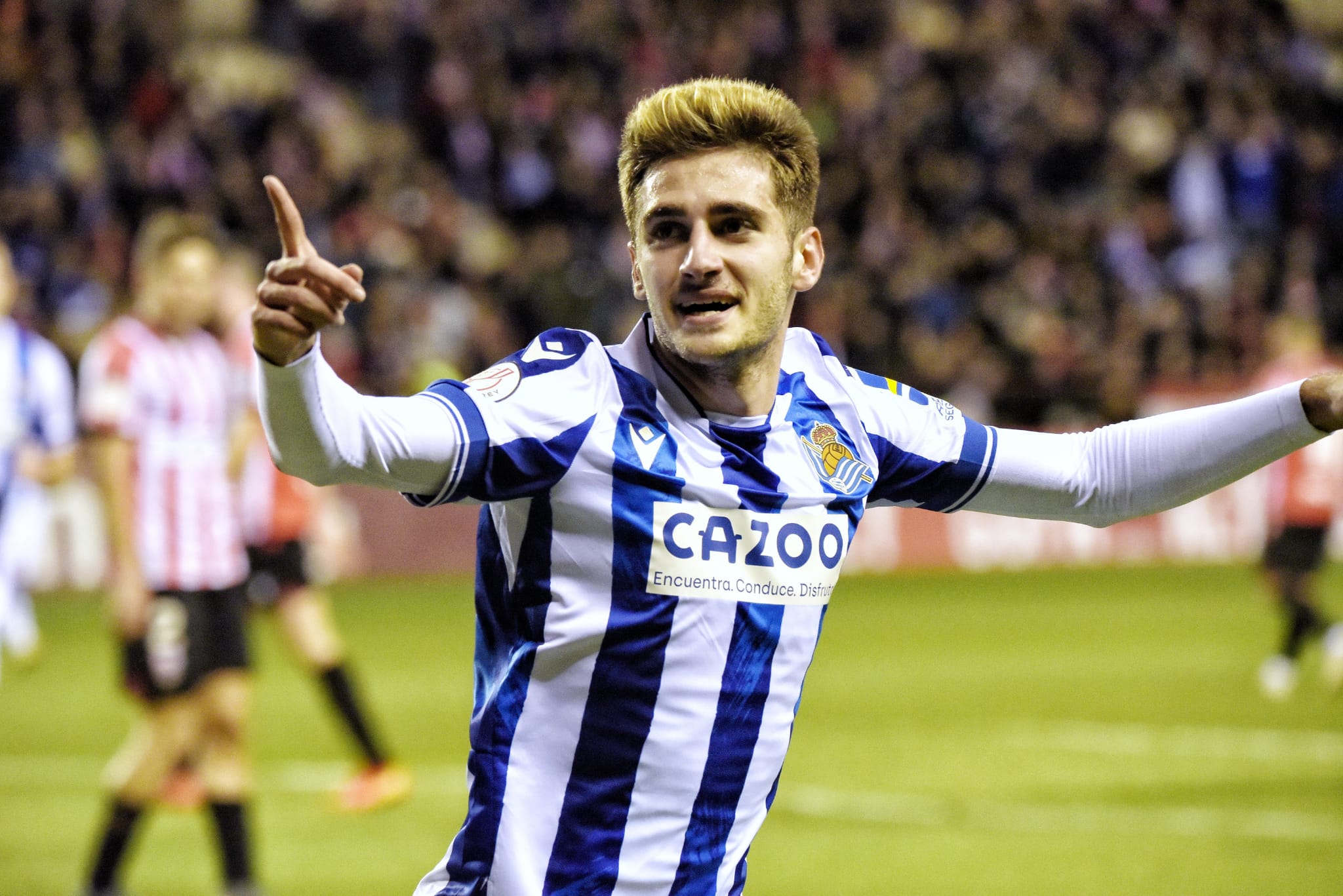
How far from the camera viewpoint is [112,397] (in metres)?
6.12

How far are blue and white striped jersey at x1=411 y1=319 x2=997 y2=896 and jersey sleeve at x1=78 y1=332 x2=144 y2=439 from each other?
361 centimetres

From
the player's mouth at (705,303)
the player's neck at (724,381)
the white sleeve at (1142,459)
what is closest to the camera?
the player's mouth at (705,303)

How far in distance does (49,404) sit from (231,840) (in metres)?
1.71

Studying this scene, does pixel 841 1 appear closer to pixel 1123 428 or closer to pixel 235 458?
pixel 235 458

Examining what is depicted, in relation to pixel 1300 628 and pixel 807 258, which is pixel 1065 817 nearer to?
pixel 1300 628

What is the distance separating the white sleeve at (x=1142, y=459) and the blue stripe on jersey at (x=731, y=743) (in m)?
0.62

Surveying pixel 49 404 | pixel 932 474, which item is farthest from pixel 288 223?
pixel 49 404

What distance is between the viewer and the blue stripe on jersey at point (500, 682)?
273cm

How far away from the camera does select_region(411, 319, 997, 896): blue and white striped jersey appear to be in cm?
271

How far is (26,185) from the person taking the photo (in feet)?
54.3

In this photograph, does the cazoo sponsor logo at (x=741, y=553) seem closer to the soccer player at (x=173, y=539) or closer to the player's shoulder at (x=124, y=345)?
the soccer player at (x=173, y=539)

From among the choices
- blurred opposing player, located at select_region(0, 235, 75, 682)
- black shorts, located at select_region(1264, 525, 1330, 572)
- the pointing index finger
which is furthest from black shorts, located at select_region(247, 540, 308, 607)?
black shorts, located at select_region(1264, 525, 1330, 572)

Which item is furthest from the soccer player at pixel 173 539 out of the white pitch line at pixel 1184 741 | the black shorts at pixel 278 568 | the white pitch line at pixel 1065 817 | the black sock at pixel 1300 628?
the black sock at pixel 1300 628

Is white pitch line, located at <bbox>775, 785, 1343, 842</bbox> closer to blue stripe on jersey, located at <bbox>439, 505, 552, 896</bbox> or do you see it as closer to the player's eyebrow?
blue stripe on jersey, located at <bbox>439, 505, 552, 896</bbox>
